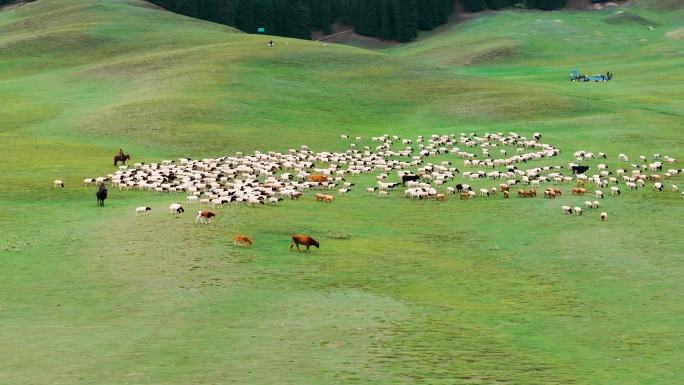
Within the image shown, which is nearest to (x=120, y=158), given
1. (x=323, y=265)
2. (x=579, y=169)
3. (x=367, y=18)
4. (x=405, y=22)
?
(x=579, y=169)

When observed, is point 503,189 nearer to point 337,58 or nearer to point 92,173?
point 92,173

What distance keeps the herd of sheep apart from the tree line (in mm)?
109484

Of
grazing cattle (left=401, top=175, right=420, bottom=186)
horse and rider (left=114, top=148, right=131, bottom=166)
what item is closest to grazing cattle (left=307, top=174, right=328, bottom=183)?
grazing cattle (left=401, top=175, right=420, bottom=186)

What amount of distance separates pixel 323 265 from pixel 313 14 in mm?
157491

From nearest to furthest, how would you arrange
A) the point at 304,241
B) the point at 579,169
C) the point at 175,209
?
the point at 304,241
the point at 175,209
the point at 579,169

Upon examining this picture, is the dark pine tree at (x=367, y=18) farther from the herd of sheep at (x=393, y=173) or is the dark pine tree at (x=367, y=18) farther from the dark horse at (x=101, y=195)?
the dark horse at (x=101, y=195)

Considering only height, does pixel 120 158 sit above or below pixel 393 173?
above

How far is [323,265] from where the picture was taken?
1527 inches

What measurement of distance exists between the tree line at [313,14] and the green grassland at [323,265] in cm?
8631

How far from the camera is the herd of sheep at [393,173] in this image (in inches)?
2140

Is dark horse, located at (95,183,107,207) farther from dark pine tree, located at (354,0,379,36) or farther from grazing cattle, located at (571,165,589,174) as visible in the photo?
dark pine tree, located at (354,0,379,36)

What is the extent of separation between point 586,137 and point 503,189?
23.4m

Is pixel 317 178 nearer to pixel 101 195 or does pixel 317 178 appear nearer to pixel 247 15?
pixel 101 195

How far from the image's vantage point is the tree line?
179625 mm
